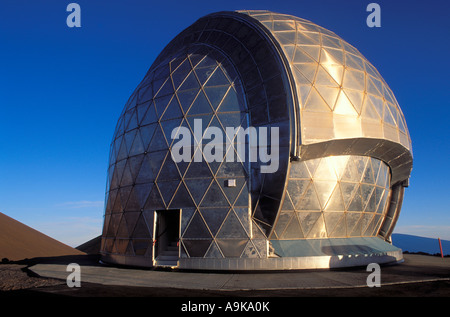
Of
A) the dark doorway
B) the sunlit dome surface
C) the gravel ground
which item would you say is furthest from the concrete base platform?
the dark doorway

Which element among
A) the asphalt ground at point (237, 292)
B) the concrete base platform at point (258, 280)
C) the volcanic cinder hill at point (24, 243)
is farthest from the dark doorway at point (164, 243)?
the volcanic cinder hill at point (24, 243)

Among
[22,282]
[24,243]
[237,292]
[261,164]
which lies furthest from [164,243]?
[24,243]

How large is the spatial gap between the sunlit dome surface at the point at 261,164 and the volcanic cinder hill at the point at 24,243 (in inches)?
588

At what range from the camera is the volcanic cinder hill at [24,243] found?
27641mm

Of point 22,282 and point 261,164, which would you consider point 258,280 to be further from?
point 22,282

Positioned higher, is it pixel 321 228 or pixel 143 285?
pixel 321 228

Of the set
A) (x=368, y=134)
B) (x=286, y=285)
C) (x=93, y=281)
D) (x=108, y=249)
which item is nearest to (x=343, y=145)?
(x=368, y=134)

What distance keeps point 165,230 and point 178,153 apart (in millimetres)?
4394

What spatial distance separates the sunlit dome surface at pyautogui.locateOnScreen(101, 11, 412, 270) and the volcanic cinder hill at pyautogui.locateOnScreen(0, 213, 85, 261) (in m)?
14.9

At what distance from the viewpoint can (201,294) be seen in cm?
855

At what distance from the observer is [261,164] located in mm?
14078

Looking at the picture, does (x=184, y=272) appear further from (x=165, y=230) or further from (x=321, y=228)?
(x=321, y=228)

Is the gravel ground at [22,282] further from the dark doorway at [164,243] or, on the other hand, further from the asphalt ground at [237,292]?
the dark doorway at [164,243]
